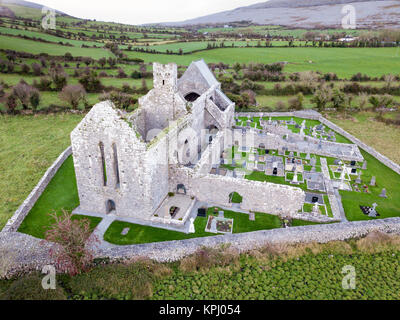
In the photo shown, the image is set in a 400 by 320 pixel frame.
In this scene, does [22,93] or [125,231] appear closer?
[125,231]

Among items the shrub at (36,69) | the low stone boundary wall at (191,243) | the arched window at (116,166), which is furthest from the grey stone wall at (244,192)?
the shrub at (36,69)

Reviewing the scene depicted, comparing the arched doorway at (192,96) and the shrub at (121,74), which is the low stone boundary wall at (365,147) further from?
the shrub at (121,74)

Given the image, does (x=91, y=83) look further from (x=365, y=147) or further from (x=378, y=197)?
(x=378, y=197)

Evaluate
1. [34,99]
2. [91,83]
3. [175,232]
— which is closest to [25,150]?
[34,99]

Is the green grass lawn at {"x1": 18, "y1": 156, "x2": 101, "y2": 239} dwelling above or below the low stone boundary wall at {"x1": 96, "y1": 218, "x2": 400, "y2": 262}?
above

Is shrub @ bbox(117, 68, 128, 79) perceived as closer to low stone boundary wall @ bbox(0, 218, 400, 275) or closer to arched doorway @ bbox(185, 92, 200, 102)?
arched doorway @ bbox(185, 92, 200, 102)

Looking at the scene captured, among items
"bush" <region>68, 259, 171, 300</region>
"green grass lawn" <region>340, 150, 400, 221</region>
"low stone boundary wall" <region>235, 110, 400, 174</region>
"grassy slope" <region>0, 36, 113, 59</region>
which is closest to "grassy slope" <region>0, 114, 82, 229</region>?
"bush" <region>68, 259, 171, 300</region>

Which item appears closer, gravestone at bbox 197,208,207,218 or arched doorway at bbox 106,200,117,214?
gravestone at bbox 197,208,207,218
